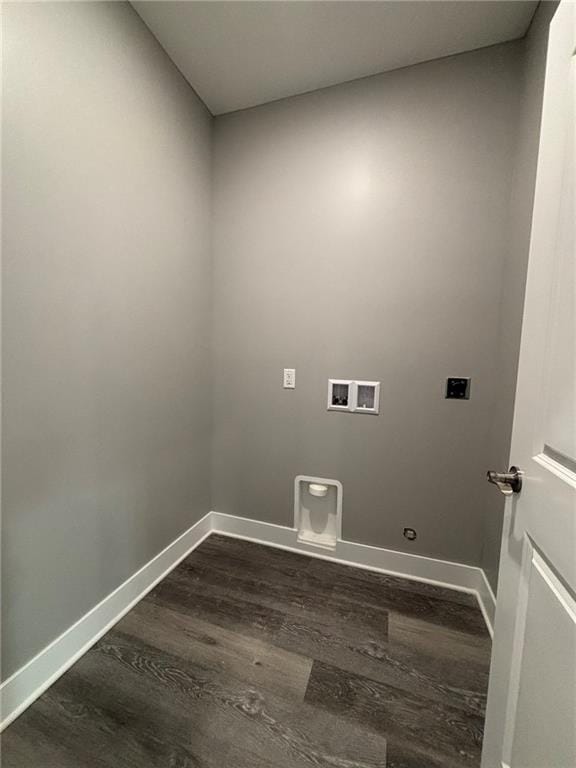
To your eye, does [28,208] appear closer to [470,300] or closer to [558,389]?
[558,389]

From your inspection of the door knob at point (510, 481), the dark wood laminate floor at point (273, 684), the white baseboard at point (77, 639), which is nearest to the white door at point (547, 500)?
the door knob at point (510, 481)

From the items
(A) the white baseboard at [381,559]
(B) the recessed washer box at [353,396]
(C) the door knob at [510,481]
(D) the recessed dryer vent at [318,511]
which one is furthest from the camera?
(D) the recessed dryer vent at [318,511]

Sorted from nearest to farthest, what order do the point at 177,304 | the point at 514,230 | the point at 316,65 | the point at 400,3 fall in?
the point at 400,3, the point at 514,230, the point at 316,65, the point at 177,304

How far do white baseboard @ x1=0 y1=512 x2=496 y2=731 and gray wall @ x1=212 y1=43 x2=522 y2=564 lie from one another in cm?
9

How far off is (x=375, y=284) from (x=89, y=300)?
1348mm

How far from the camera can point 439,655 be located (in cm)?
119

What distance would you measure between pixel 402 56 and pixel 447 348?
140cm

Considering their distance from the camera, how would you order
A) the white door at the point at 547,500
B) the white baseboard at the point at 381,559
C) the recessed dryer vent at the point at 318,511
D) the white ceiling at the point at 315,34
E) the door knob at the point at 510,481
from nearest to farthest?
the white door at the point at 547,500, the door knob at the point at 510,481, the white ceiling at the point at 315,34, the white baseboard at the point at 381,559, the recessed dryer vent at the point at 318,511

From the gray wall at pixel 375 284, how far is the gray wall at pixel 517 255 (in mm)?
54

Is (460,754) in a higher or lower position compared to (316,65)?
lower

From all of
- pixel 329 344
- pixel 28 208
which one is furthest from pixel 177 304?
pixel 329 344

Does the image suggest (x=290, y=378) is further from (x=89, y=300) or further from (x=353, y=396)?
(x=89, y=300)

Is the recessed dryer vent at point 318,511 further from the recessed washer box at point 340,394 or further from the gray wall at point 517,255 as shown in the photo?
the gray wall at point 517,255

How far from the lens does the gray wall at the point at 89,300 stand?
0.94 metres
